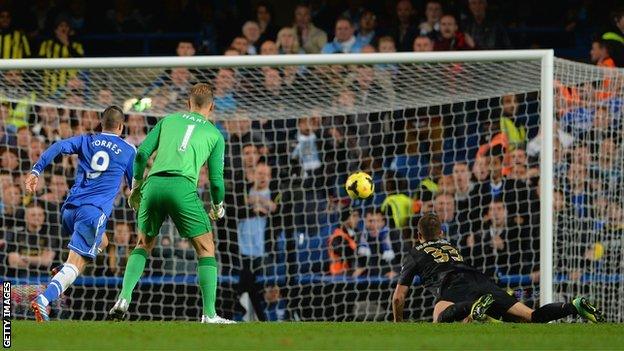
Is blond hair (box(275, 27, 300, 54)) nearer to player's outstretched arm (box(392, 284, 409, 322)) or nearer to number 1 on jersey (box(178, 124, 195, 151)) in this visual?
player's outstretched arm (box(392, 284, 409, 322))

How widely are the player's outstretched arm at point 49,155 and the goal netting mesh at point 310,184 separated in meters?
2.58

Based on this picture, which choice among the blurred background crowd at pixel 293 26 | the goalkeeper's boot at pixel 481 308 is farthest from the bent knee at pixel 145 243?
the blurred background crowd at pixel 293 26

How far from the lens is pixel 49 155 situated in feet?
35.1

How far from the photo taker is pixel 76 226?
1112 cm

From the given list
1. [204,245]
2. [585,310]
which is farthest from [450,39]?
[204,245]

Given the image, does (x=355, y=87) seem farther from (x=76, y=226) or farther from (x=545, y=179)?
(x=76, y=226)

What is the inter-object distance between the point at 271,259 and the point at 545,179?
362 centimetres

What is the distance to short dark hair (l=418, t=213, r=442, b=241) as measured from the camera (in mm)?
11234

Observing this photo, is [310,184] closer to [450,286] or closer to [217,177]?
[450,286]

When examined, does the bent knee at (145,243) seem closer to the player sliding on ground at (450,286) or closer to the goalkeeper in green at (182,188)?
the goalkeeper in green at (182,188)

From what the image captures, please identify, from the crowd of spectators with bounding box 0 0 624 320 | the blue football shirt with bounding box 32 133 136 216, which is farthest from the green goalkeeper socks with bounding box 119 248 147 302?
the crowd of spectators with bounding box 0 0 624 320

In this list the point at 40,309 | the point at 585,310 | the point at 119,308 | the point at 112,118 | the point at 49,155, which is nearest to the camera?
the point at 119,308

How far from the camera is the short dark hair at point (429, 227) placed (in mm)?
11234

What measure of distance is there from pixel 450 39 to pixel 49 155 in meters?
5.97
